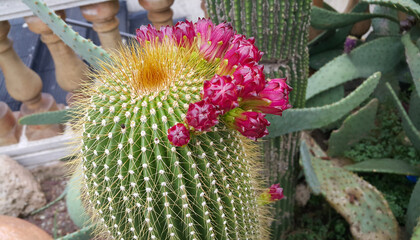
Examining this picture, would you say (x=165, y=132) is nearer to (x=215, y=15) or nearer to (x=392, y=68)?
(x=215, y=15)

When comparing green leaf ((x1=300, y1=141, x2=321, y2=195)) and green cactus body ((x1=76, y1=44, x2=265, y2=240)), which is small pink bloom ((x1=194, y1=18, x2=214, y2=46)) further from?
green leaf ((x1=300, y1=141, x2=321, y2=195))

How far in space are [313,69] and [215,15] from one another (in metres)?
1.11

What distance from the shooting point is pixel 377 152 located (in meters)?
1.82

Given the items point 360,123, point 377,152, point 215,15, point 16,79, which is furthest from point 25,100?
point 377,152

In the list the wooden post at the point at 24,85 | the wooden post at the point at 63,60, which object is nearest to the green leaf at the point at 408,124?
the wooden post at the point at 63,60

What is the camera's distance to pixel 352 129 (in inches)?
64.1

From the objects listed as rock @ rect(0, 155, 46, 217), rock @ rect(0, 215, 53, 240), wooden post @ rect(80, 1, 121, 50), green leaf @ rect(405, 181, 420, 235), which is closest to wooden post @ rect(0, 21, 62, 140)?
rock @ rect(0, 155, 46, 217)

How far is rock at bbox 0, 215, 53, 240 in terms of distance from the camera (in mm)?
1265

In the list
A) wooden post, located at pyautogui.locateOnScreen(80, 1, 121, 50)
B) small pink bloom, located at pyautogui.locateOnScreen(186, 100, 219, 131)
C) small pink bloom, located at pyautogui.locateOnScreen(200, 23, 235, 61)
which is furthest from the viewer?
wooden post, located at pyautogui.locateOnScreen(80, 1, 121, 50)

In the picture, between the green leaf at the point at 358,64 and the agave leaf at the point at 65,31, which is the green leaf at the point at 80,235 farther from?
the green leaf at the point at 358,64

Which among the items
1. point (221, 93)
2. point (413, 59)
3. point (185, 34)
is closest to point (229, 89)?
point (221, 93)

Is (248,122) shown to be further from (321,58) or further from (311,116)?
(321,58)

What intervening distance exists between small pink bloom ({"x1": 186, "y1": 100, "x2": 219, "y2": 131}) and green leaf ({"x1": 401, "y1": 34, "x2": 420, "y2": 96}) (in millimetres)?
1077

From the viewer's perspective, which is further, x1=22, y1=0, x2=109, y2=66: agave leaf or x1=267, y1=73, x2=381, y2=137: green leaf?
x1=267, y1=73, x2=381, y2=137: green leaf
